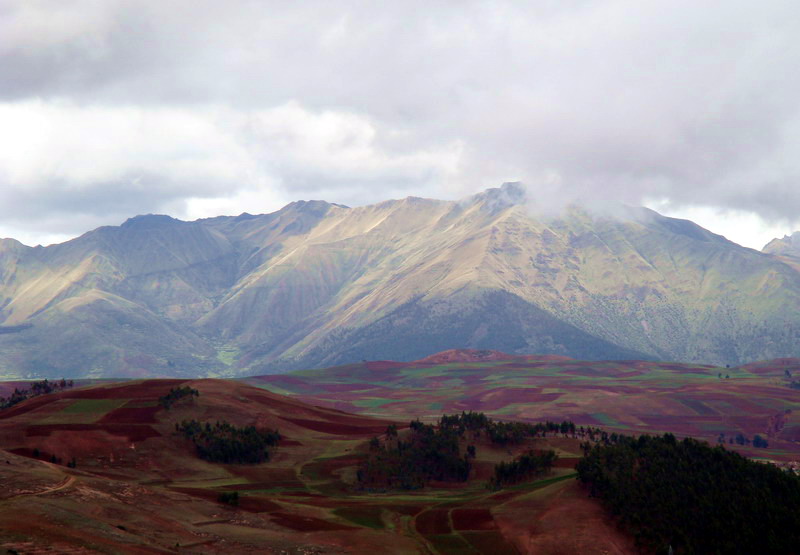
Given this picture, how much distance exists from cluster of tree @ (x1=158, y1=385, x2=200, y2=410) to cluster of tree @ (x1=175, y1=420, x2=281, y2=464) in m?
8.71

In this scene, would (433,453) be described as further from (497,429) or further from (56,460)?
(56,460)

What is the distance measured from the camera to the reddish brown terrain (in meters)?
70.1

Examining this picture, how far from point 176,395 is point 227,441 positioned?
73.2 ft

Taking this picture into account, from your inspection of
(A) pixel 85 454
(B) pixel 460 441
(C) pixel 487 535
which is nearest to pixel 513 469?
(B) pixel 460 441

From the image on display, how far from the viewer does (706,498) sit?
84.6 meters

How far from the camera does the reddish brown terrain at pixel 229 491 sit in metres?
70.1

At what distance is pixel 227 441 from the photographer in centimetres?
12988

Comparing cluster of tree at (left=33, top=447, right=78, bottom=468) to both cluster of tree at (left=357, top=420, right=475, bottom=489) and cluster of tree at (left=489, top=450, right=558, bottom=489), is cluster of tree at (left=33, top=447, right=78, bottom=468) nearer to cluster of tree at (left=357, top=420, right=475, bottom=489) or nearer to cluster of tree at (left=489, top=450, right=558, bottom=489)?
cluster of tree at (left=357, top=420, right=475, bottom=489)

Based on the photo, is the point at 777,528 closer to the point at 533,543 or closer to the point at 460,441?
the point at 533,543

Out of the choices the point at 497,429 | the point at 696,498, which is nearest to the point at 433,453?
the point at 497,429

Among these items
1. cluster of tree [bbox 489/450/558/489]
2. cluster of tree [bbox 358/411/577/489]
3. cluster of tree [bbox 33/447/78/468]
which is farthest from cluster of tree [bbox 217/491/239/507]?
cluster of tree [bbox 489/450/558/489]

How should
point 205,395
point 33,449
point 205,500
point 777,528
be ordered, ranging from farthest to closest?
1. point 205,395
2. point 33,449
3. point 205,500
4. point 777,528

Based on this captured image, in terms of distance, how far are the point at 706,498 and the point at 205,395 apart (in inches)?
3950

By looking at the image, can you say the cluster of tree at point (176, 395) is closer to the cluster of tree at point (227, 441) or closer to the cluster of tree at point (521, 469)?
the cluster of tree at point (227, 441)
